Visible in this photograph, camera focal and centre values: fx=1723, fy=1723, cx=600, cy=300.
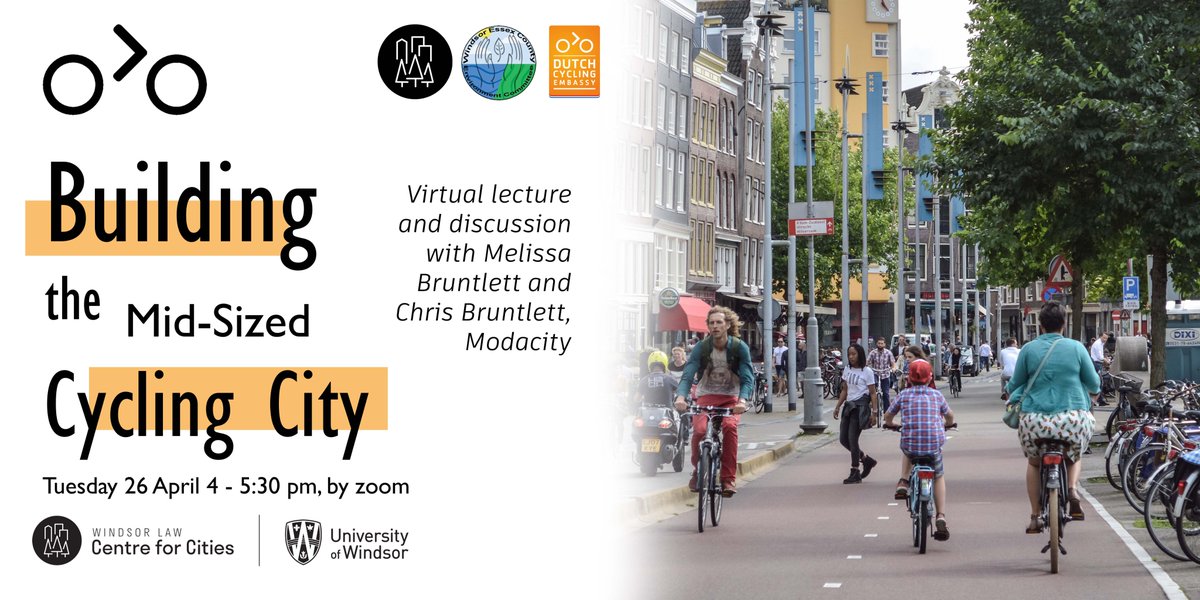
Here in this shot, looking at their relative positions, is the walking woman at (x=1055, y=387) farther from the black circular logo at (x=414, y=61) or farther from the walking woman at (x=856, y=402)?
the walking woman at (x=856, y=402)

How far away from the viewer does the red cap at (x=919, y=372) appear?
12.4m

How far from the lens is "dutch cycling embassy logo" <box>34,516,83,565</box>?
4164mm

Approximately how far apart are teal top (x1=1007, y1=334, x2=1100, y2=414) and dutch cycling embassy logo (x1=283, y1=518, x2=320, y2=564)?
7.44m

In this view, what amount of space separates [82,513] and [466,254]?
1.13 metres

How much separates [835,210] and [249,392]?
75451mm

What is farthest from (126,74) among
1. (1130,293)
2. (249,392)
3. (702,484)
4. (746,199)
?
(746,199)

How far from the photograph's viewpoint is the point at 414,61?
4.25m

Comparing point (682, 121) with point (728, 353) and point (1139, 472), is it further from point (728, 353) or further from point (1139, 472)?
point (1139, 472)

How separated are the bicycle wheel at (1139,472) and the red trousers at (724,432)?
344 centimetres

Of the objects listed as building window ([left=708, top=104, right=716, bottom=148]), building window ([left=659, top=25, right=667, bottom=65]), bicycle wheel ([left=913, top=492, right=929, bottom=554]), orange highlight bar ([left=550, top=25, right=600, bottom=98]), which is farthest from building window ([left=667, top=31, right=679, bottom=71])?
building window ([left=708, top=104, right=716, bottom=148])

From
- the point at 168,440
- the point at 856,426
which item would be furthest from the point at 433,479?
the point at 856,426

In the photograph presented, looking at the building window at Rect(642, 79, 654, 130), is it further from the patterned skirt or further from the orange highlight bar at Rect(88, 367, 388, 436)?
the patterned skirt

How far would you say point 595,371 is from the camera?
13.6ft

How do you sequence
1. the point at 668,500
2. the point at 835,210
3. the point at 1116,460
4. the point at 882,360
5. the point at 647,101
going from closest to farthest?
the point at 647,101, the point at 668,500, the point at 1116,460, the point at 882,360, the point at 835,210
